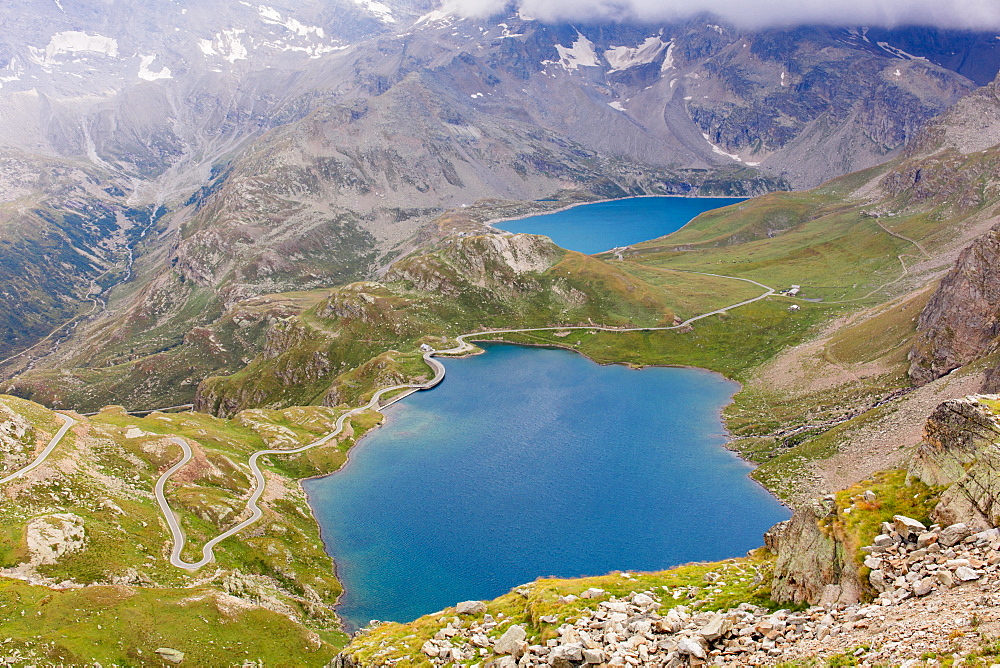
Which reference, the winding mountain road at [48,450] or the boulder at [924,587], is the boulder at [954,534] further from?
the winding mountain road at [48,450]

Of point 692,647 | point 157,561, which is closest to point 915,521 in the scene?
point 692,647

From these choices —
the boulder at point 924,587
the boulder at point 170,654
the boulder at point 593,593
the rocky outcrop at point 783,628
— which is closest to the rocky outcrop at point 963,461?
the rocky outcrop at point 783,628

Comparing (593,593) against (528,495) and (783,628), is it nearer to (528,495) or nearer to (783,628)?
(783,628)

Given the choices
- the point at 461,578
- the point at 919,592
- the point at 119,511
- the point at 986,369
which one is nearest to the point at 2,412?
the point at 119,511

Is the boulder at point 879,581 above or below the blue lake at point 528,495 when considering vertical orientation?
below

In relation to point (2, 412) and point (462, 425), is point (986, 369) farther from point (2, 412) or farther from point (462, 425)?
point (2, 412)

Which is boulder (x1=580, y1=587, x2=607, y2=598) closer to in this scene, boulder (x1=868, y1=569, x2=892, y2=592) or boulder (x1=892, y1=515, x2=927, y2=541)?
boulder (x1=868, y1=569, x2=892, y2=592)
